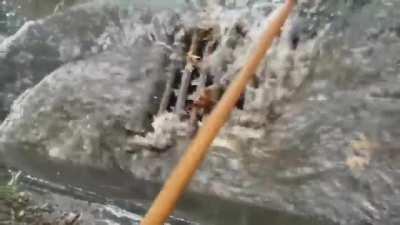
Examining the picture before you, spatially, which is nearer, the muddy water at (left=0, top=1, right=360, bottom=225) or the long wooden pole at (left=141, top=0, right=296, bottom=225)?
the long wooden pole at (left=141, top=0, right=296, bottom=225)

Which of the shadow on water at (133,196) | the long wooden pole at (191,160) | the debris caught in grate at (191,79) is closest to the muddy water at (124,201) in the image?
the shadow on water at (133,196)

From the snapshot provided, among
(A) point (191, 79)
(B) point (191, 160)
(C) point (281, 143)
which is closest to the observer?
(B) point (191, 160)

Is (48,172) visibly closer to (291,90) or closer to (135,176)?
(135,176)

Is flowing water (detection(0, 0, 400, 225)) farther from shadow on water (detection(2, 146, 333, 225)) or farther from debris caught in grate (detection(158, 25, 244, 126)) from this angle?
debris caught in grate (detection(158, 25, 244, 126))

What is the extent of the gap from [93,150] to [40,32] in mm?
2197

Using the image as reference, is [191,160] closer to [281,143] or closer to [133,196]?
[133,196]

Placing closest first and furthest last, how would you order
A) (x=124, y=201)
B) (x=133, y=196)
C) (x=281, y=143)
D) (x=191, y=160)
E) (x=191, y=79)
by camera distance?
(x=191, y=160) → (x=124, y=201) → (x=133, y=196) → (x=281, y=143) → (x=191, y=79)

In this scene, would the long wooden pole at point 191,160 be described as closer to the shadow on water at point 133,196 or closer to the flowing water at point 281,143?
the flowing water at point 281,143

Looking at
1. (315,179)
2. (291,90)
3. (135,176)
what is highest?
(291,90)

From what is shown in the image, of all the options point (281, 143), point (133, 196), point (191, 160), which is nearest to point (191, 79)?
point (281, 143)

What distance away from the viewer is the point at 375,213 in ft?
12.4

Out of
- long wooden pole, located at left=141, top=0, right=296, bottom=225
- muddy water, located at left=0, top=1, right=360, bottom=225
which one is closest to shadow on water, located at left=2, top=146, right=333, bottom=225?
muddy water, located at left=0, top=1, right=360, bottom=225

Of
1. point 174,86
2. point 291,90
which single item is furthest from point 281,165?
point 174,86

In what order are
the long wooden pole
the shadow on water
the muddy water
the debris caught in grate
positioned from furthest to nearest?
1. the debris caught in grate
2. the shadow on water
3. the muddy water
4. the long wooden pole
